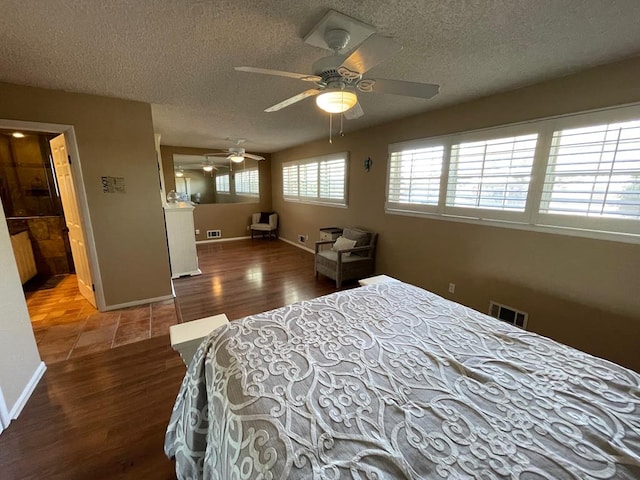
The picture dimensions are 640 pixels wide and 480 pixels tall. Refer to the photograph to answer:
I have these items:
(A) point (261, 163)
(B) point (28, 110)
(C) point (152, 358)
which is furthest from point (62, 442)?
(A) point (261, 163)

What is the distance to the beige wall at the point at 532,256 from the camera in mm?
1931

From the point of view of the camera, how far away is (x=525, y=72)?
80.7 inches

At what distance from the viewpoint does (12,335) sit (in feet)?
5.67

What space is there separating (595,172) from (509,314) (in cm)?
145

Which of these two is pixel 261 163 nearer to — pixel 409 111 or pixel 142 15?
pixel 409 111

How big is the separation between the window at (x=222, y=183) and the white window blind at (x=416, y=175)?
497 centimetres

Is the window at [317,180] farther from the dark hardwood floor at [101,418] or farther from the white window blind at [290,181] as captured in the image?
the dark hardwood floor at [101,418]

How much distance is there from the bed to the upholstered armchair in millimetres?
2278

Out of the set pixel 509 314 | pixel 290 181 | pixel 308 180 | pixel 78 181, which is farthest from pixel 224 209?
pixel 509 314

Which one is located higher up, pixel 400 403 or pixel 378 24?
pixel 378 24

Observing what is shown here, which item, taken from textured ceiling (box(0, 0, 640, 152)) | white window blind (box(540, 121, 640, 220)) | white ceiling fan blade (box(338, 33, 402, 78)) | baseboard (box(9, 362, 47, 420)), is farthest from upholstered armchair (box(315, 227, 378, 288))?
baseboard (box(9, 362, 47, 420))

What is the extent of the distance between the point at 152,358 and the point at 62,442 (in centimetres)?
76

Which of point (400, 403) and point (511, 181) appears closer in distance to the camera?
point (400, 403)

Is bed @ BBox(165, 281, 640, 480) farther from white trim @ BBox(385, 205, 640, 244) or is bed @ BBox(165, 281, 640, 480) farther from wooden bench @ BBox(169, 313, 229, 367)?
white trim @ BBox(385, 205, 640, 244)
